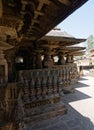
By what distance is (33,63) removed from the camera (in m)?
7.64

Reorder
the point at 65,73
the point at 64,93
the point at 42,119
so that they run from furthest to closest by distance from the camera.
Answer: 1. the point at 64,93
2. the point at 65,73
3. the point at 42,119

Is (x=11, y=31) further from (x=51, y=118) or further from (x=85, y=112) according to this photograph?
(x=85, y=112)

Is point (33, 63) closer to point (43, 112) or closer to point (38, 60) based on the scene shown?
point (38, 60)

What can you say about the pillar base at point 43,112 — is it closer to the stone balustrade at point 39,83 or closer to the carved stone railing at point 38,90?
the carved stone railing at point 38,90

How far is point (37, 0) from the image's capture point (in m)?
2.38

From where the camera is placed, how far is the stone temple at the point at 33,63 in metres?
2.69

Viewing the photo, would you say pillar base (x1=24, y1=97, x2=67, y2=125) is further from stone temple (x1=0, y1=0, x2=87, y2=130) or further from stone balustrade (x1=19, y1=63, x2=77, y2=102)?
stone balustrade (x1=19, y1=63, x2=77, y2=102)

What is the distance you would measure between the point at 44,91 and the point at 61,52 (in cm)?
463

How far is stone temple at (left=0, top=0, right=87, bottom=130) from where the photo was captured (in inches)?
106

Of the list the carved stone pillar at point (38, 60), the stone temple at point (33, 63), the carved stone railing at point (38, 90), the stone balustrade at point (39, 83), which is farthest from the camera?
the carved stone pillar at point (38, 60)

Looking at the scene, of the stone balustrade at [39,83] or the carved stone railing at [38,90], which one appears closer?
the carved stone railing at [38,90]

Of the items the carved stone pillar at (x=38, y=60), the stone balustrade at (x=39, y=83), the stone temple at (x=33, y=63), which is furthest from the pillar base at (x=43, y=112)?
the carved stone pillar at (x=38, y=60)

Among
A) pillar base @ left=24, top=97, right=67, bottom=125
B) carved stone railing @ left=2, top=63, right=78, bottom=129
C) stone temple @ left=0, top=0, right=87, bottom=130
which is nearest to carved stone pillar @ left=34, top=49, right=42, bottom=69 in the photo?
stone temple @ left=0, top=0, right=87, bottom=130

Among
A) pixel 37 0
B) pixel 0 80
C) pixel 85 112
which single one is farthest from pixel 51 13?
pixel 85 112
